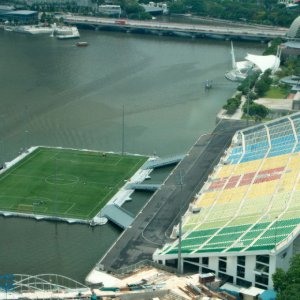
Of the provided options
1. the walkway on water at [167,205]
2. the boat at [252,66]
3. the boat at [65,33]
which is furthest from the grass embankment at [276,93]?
the boat at [65,33]

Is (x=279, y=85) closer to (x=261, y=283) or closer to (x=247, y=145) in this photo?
(x=247, y=145)

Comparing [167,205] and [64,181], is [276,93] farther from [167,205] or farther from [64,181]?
[167,205]

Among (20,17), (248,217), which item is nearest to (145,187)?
(248,217)

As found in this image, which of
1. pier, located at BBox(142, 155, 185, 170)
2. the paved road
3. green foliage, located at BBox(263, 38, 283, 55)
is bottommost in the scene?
pier, located at BBox(142, 155, 185, 170)

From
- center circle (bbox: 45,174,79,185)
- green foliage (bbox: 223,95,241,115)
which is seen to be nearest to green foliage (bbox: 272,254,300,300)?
center circle (bbox: 45,174,79,185)

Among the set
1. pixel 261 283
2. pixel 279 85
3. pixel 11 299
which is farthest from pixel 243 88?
pixel 11 299

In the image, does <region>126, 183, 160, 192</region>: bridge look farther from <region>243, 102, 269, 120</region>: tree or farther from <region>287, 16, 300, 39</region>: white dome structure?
<region>287, 16, 300, 39</region>: white dome structure
